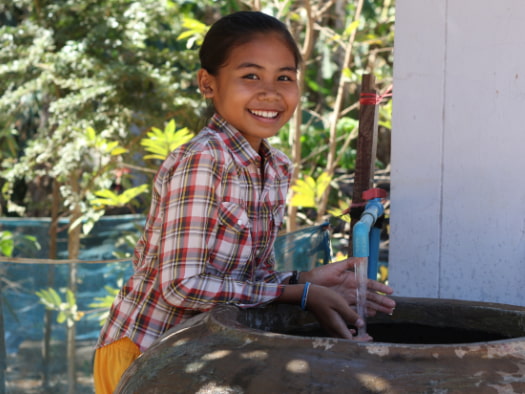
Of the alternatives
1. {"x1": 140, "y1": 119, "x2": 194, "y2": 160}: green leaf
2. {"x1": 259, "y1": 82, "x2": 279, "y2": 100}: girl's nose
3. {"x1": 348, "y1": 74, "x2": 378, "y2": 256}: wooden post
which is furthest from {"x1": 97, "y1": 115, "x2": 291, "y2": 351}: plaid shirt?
{"x1": 140, "y1": 119, "x2": 194, "y2": 160}: green leaf

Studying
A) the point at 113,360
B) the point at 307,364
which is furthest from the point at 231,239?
the point at 307,364

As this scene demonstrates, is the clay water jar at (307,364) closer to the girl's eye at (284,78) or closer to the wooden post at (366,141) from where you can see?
the girl's eye at (284,78)

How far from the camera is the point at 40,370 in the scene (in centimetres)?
406

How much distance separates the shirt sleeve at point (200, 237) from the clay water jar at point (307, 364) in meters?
0.12

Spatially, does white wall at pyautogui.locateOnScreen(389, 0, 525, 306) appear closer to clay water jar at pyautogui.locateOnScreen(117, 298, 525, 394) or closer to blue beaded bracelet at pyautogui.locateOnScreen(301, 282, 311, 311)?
blue beaded bracelet at pyautogui.locateOnScreen(301, 282, 311, 311)

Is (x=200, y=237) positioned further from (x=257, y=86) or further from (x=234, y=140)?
(x=257, y=86)

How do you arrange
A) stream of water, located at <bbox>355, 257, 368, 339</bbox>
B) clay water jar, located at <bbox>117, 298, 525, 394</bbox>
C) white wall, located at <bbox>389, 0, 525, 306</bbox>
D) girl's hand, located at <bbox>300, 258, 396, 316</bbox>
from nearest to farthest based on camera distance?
clay water jar, located at <bbox>117, 298, 525, 394</bbox> < stream of water, located at <bbox>355, 257, 368, 339</bbox> < girl's hand, located at <bbox>300, 258, 396, 316</bbox> < white wall, located at <bbox>389, 0, 525, 306</bbox>

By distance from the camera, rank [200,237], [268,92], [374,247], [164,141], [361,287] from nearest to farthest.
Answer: [200,237] → [361,287] → [268,92] → [374,247] → [164,141]

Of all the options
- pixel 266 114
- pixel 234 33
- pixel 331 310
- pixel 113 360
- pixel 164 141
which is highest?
pixel 234 33

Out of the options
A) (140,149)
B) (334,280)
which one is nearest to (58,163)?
(140,149)

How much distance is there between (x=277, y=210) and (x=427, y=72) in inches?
31.8

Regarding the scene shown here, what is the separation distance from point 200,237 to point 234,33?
1.83ft

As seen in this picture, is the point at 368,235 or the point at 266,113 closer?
the point at 368,235

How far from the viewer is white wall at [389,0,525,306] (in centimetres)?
236
